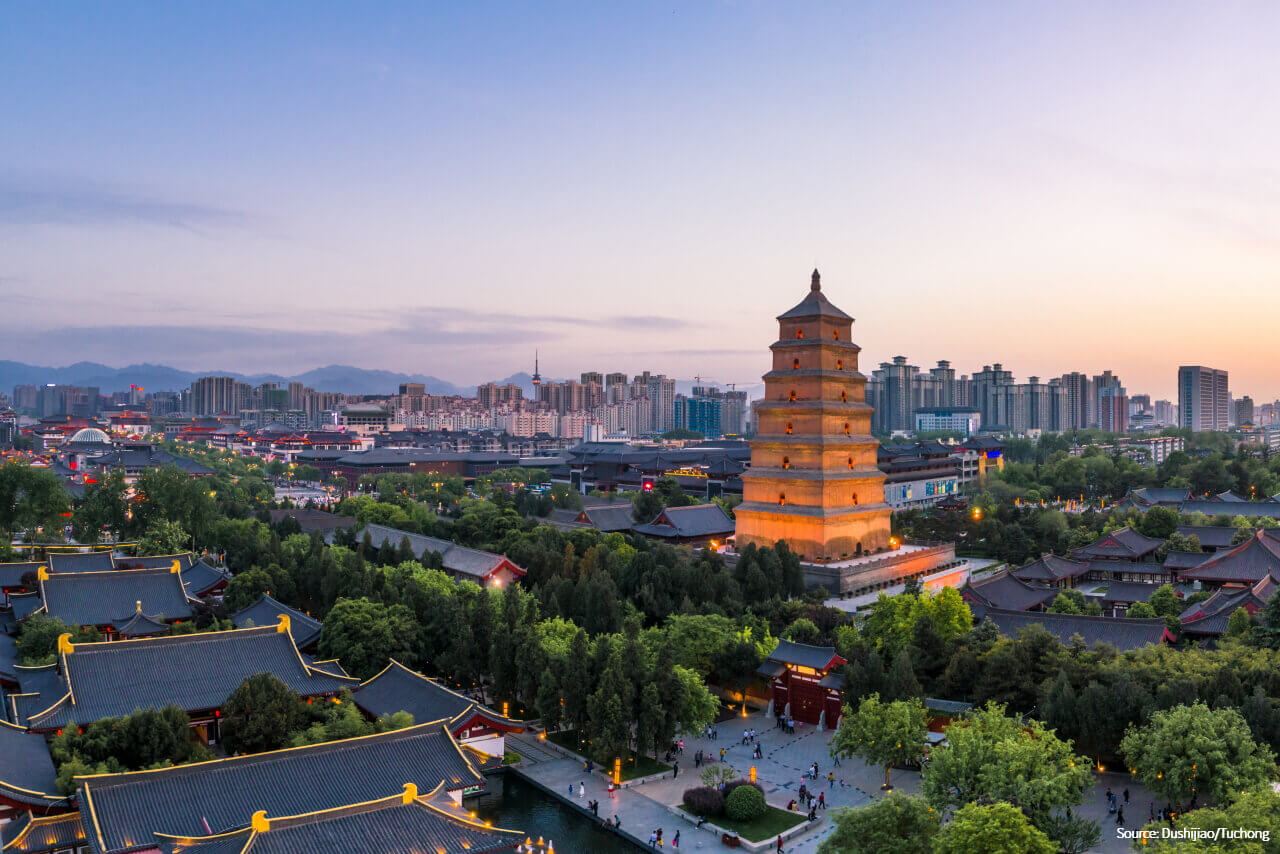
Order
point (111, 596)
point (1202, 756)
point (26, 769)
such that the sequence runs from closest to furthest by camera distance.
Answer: point (26, 769)
point (1202, 756)
point (111, 596)

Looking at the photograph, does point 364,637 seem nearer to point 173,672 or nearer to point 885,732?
point 173,672

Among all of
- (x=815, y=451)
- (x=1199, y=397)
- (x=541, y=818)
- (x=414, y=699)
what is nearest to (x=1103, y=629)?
(x=541, y=818)

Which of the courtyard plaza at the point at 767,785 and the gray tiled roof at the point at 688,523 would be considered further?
the gray tiled roof at the point at 688,523

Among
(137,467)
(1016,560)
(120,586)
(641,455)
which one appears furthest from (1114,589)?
(137,467)

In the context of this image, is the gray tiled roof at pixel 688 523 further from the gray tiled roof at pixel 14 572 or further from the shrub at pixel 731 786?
the shrub at pixel 731 786

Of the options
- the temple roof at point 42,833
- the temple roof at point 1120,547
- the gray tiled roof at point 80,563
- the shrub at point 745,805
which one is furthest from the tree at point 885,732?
the temple roof at point 1120,547

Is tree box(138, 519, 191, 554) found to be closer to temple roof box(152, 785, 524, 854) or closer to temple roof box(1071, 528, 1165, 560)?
temple roof box(152, 785, 524, 854)
